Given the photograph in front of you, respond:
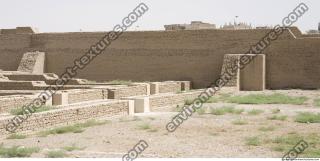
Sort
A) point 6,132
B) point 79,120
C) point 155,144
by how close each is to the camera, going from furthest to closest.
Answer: point 79,120 < point 6,132 < point 155,144

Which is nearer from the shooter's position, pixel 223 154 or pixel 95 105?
pixel 223 154

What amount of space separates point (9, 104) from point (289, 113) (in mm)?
8353

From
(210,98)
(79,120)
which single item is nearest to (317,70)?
(210,98)

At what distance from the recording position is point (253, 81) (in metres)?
25.9

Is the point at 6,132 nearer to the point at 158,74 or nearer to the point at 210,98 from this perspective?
the point at 210,98

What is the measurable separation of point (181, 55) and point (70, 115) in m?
14.7

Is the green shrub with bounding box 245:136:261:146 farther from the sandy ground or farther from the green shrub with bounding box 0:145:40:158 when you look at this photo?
the green shrub with bounding box 0:145:40:158

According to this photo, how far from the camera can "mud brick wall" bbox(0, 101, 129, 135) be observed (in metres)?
12.9

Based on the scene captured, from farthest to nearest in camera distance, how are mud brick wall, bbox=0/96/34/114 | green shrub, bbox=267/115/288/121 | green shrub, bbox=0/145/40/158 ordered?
mud brick wall, bbox=0/96/34/114, green shrub, bbox=267/115/288/121, green shrub, bbox=0/145/40/158

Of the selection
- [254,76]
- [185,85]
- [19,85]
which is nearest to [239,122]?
[19,85]

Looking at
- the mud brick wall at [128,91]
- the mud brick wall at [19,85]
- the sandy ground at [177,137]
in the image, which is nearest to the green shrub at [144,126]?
the sandy ground at [177,137]

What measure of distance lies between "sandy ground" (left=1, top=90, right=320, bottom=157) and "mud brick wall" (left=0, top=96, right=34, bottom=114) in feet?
9.99

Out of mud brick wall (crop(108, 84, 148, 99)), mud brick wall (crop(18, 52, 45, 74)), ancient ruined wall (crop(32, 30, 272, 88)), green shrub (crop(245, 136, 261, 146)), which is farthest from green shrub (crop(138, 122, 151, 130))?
mud brick wall (crop(18, 52, 45, 74))

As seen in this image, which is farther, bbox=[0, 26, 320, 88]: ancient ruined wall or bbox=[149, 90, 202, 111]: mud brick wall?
bbox=[0, 26, 320, 88]: ancient ruined wall
